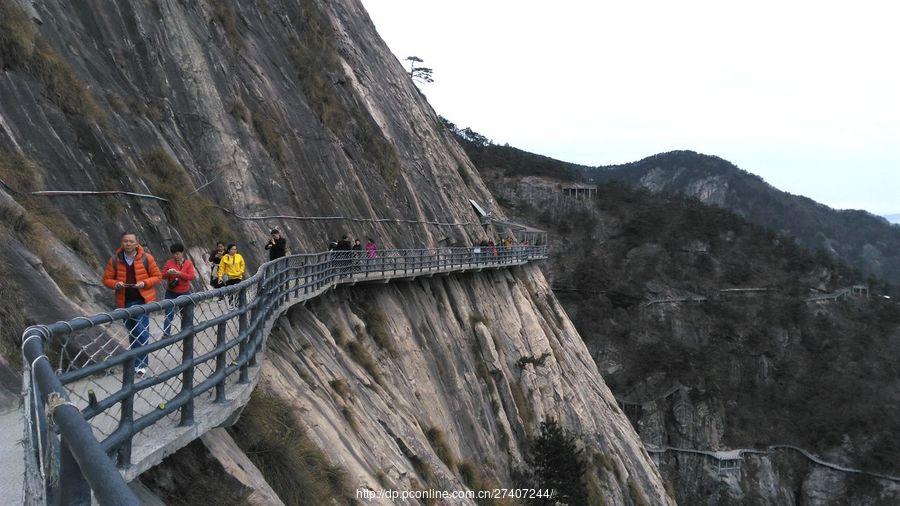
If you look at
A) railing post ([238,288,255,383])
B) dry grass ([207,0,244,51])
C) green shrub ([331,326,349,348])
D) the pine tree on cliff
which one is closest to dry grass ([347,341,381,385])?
green shrub ([331,326,349,348])

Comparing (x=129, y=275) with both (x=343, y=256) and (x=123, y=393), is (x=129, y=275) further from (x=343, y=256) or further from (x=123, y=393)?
(x=343, y=256)

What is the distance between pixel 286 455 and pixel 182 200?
10640mm

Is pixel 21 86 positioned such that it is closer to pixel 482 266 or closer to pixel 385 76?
pixel 482 266

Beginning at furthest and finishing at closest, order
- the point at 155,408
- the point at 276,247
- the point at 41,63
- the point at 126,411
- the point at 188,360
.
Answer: the point at 276,247 < the point at 41,63 < the point at 155,408 < the point at 188,360 < the point at 126,411

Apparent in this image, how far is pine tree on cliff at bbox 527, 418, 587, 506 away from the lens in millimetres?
24625

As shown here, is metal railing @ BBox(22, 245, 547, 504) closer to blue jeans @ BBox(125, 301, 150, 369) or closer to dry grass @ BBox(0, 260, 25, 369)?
blue jeans @ BBox(125, 301, 150, 369)

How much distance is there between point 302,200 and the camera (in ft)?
76.9

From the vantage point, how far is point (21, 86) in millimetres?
13367

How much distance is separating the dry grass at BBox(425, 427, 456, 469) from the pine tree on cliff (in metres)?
7.15

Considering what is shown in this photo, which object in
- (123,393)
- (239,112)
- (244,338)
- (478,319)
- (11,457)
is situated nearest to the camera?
(123,393)

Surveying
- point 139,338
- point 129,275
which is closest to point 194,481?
point 139,338

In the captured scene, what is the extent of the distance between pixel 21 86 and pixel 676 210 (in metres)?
111

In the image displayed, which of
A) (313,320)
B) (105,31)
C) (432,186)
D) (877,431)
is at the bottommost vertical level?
(877,431)

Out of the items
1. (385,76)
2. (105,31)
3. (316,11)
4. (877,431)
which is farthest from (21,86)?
(877,431)
